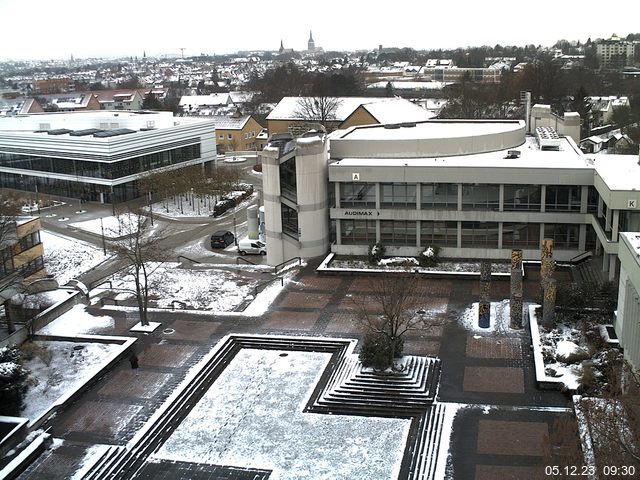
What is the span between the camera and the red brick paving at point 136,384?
26375 millimetres

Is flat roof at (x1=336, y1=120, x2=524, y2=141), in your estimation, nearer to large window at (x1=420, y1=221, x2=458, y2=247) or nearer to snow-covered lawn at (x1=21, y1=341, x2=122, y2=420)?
large window at (x1=420, y1=221, x2=458, y2=247)

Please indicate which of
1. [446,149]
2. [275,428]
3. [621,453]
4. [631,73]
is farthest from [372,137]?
[631,73]

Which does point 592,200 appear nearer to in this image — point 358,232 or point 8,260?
point 358,232

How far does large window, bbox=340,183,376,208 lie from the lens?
4053cm

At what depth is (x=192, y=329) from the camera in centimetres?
3200

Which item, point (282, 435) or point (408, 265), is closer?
point (282, 435)

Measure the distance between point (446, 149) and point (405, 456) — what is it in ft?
81.1

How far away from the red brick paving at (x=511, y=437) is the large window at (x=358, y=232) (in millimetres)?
19182

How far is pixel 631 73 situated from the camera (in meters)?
140

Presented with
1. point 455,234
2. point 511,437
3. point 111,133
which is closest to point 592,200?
point 455,234

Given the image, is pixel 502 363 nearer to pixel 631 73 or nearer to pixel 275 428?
pixel 275 428

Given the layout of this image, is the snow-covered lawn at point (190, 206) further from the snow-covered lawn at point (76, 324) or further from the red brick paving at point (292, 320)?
the red brick paving at point (292, 320)

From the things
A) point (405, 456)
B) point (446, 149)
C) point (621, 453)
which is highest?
point (446, 149)

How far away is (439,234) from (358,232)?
465cm
